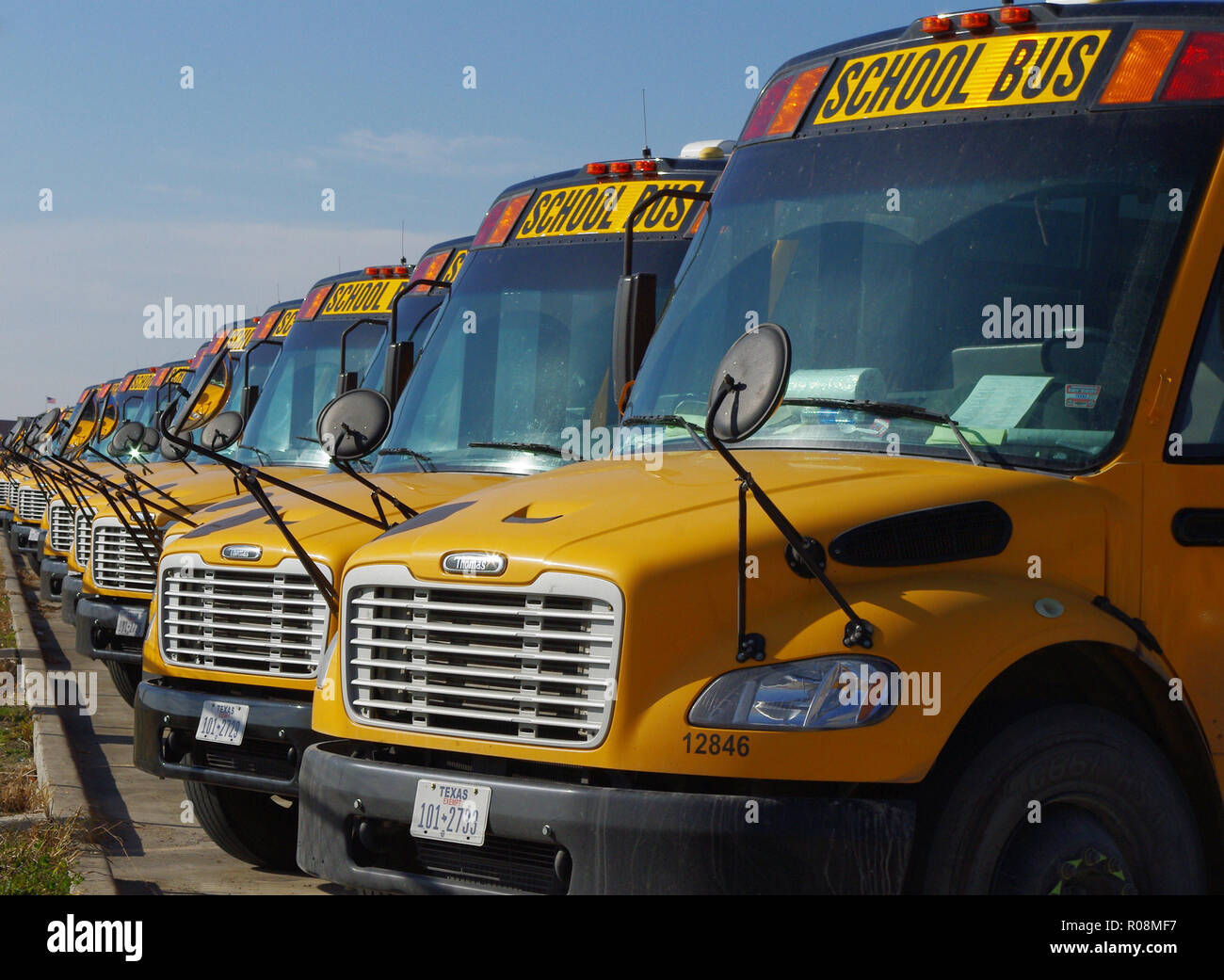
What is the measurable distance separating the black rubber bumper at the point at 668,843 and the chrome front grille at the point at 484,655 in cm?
15

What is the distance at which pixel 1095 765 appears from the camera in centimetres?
427

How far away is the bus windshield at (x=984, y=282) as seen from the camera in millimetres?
4613

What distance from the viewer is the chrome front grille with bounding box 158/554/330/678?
6.69 m

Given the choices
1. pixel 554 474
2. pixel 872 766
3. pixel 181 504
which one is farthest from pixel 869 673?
pixel 181 504

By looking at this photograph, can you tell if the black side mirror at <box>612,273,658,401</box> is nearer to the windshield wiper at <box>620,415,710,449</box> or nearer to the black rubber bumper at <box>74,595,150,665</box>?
the windshield wiper at <box>620,415,710,449</box>

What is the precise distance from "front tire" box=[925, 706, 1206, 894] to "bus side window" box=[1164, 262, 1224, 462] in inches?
31.1

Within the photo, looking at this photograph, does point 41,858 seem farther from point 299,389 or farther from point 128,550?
point 299,389

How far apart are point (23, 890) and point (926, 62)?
419 centimetres

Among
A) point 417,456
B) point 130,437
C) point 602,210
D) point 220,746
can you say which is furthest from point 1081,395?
A: point 130,437

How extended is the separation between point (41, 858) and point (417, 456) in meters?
2.45

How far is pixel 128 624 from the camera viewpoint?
10.1m

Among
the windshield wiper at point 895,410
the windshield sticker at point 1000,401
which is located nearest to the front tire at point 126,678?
the windshield wiper at point 895,410

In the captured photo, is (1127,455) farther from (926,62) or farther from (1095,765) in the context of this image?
(926,62)
